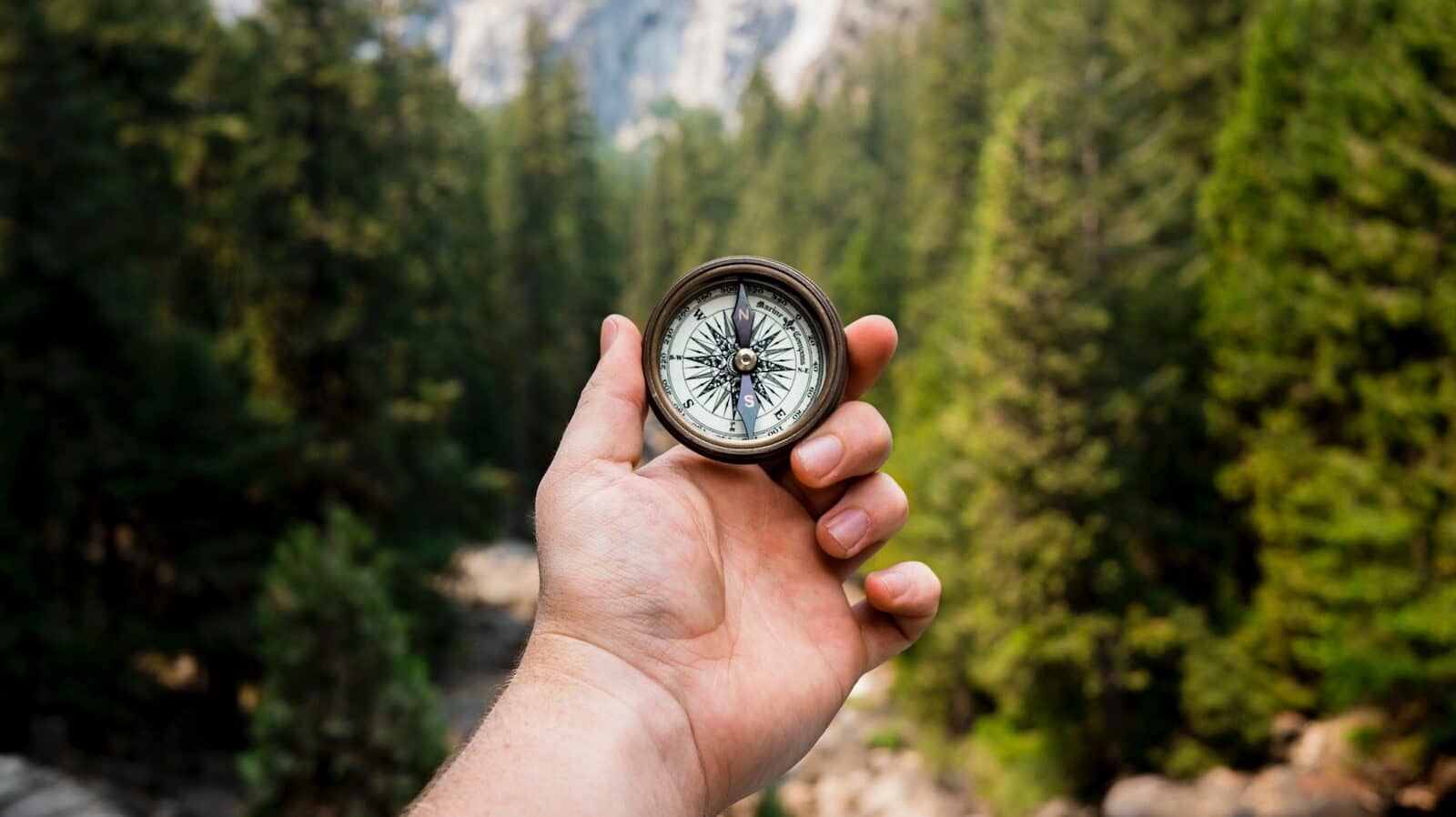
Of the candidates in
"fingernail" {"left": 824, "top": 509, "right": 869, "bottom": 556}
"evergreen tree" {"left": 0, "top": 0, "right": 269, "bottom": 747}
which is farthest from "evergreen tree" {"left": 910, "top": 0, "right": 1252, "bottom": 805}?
"fingernail" {"left": 824, "top": 509, "right": 869, "bottom": 556}

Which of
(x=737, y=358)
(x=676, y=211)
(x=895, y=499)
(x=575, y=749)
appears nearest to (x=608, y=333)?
(x=737, y=358)

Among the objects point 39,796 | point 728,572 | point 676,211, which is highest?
point 676,211

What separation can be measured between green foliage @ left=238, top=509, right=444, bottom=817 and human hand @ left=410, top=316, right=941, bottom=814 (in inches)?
283

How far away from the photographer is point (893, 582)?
3.23 metres

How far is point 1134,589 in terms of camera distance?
675 inches

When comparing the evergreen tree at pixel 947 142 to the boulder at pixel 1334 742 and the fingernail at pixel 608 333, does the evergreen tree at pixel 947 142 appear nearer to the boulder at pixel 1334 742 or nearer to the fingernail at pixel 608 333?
the boulder at pixel 1334 742

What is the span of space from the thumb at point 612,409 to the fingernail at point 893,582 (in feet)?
2.80

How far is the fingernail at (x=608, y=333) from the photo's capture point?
10.9 feet

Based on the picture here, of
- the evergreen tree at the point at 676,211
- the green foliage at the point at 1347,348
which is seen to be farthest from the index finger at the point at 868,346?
the evergreen tree at the point at 676,211

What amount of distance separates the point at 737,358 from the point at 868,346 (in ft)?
1.39

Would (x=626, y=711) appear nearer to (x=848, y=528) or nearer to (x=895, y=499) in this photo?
(x=848, y=528)

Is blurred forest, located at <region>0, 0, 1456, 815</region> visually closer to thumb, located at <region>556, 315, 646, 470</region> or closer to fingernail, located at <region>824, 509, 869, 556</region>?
thumb, located at <region>556, 315, 646, 470</region>

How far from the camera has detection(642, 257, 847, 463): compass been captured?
10.9 ft

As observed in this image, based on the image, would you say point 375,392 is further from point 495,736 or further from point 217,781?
point 495,736
